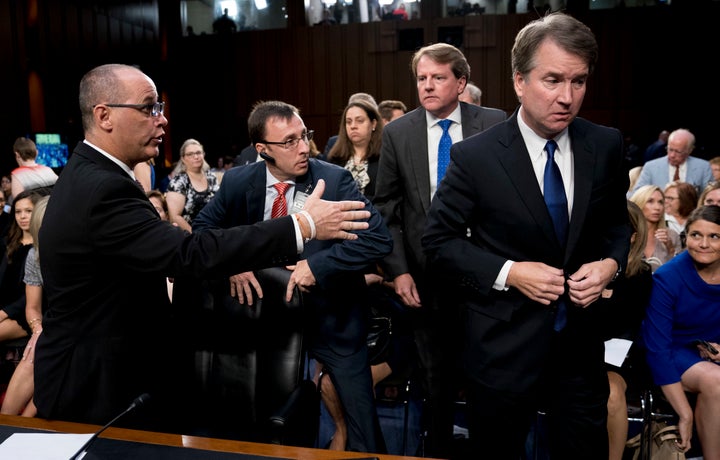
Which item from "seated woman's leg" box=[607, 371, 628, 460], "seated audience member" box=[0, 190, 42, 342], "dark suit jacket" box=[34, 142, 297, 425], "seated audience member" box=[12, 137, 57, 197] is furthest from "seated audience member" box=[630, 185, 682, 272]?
"seated audience member" box=[12, 137, 57, 197]

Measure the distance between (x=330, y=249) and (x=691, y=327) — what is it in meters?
1.61

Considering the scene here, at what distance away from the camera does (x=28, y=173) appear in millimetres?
5043

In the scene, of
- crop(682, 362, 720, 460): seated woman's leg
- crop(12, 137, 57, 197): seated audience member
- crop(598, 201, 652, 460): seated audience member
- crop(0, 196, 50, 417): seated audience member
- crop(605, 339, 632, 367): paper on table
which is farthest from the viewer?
crop(12, 137, 57, 197): seated audience member

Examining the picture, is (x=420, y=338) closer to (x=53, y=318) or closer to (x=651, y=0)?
(x=53, y=318)

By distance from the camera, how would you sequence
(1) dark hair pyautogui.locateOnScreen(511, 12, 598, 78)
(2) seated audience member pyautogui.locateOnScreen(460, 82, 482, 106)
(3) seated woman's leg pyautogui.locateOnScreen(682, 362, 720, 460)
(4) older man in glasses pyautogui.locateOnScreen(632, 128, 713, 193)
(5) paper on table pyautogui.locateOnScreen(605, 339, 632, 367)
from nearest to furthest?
(1) dark hair pyautogui.locateOnScreen(511, 12, 598, 78) → (3) seated woman's leg pyautogui.locateOnScreen(682, 362, 720, 460) → (5) paper on table pyautogui.locateOnScreen(605, 339, 632, 367) → (2) seated audience member pyautogui.locateOnScreen(460, 82, 482, 106) → (4) older man in glasses pyautogui.locateOnScreen(632, 128, 713, 193)

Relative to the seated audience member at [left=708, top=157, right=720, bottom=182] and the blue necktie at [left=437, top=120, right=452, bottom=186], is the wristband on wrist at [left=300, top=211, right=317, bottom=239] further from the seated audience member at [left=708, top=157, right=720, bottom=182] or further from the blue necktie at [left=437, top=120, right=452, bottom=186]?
the seated audience member at [left=708, top=157, right=720, bottom=182]

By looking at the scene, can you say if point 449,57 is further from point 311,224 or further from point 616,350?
point 616,350

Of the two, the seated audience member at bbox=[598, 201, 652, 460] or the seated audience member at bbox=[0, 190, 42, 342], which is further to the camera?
the seated audience member at bbox=[0, 190, 42, 342]

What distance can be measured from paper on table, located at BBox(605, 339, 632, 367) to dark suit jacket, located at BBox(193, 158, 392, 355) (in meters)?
1.12

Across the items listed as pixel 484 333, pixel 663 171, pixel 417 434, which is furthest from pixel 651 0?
pixel 484 333

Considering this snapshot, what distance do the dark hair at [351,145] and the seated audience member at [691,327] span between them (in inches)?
81.1

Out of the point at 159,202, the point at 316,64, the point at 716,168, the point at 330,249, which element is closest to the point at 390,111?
the point at 159,202

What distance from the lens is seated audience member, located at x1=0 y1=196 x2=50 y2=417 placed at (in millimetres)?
2732

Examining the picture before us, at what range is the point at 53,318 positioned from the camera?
1648 mm
